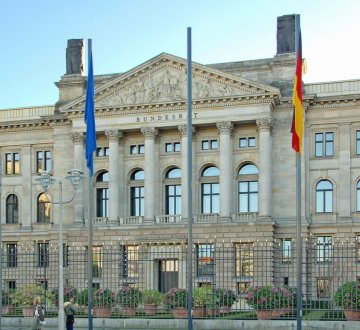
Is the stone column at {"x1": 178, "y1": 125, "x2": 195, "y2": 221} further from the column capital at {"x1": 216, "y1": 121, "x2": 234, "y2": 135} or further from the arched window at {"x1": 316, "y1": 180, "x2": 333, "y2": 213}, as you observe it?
the arched window at {"x1": 316, "y1": 180, "x2": 333, "y2": 213}

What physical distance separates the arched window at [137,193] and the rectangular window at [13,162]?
12057mm

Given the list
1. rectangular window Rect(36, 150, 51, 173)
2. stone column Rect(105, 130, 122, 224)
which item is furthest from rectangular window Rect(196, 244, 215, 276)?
rectangular window Rect(36, 150, 51, 173)

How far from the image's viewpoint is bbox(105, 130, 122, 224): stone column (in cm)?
6650

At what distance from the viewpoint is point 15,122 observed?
2864 inches

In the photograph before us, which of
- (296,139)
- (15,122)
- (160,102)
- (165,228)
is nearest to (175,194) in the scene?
(165,228)

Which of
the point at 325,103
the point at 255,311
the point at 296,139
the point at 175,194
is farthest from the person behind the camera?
the point at 175,194

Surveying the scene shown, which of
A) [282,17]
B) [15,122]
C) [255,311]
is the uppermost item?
[282,17]

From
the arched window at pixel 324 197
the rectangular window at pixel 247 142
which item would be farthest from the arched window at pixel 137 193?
the arched window at pixel 324 197

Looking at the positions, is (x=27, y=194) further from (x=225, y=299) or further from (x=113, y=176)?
(x=225, y=299)

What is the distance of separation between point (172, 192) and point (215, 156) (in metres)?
5.13

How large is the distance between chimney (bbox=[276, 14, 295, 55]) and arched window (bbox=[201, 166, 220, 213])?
11080 mm

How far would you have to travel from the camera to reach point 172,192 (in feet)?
222

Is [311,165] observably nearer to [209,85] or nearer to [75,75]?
[209,85]

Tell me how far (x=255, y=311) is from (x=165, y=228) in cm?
2651
